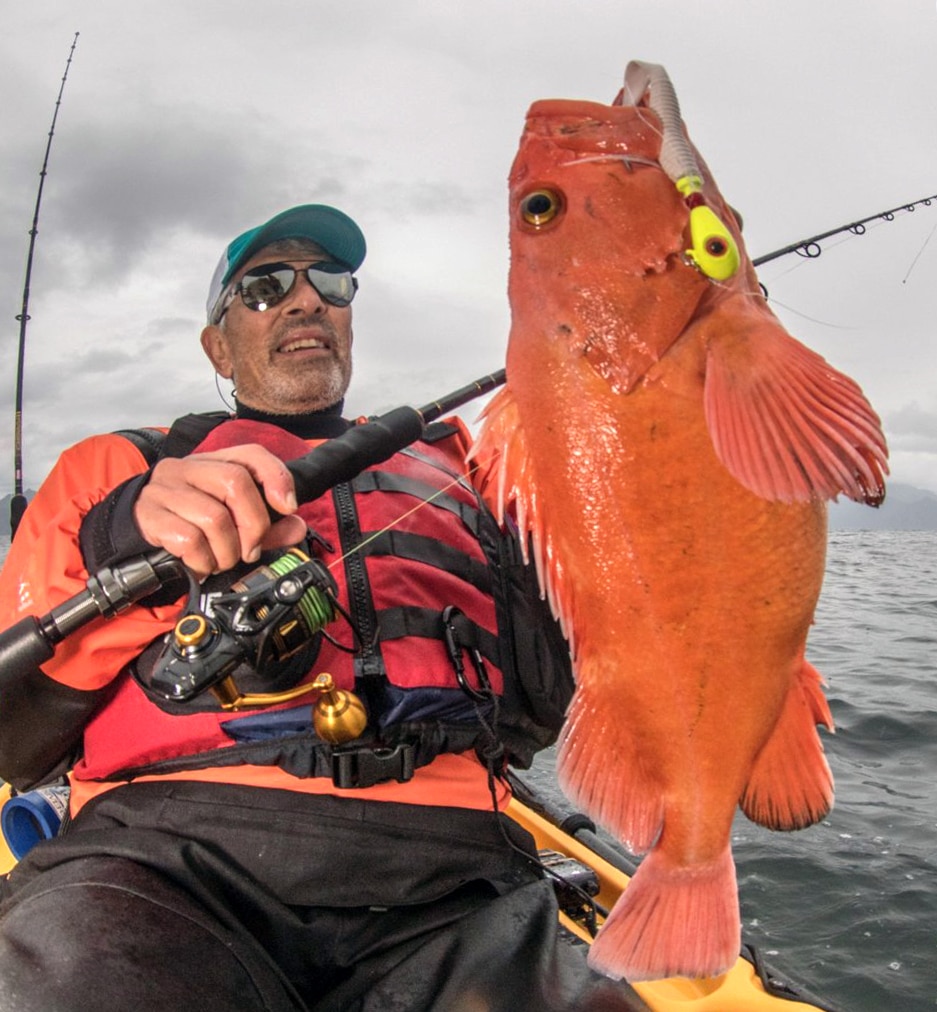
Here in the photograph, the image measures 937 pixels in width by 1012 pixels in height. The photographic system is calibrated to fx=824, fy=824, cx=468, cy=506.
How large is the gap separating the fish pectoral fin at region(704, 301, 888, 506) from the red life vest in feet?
2.77

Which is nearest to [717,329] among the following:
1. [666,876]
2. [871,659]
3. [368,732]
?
[666,876]

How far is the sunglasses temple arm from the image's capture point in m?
2.37

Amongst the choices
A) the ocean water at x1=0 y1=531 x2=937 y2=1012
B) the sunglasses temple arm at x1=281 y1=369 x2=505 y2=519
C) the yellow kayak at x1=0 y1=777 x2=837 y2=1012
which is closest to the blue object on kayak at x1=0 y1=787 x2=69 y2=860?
the yellow kayak at x1=0 y1=777 x2=837 y2=1012

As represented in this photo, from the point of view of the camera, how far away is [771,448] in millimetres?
1492

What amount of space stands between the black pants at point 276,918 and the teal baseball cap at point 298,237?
2.16 metres

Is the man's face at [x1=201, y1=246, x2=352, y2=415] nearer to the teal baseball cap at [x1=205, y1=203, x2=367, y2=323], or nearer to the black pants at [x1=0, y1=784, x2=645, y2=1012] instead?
the teal baseball cap at [x1=205, y1=203, x2=367, y2=323]

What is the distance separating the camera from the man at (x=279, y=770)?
6.54 feet

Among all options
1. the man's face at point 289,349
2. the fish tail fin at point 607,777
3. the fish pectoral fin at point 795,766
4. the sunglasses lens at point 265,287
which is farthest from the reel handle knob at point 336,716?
the sunglasses lens at point 265,287

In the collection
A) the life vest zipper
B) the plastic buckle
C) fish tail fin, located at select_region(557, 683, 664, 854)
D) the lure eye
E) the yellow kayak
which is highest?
the lure eye

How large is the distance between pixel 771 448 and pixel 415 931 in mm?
1705

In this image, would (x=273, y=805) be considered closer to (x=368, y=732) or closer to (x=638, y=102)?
(x=368, y=732)

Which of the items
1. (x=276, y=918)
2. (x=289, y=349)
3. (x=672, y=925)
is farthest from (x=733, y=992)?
(x=289, y=349)

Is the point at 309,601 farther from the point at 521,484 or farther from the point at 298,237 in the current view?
the point at 298,237

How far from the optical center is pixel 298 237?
3617 millimetres
